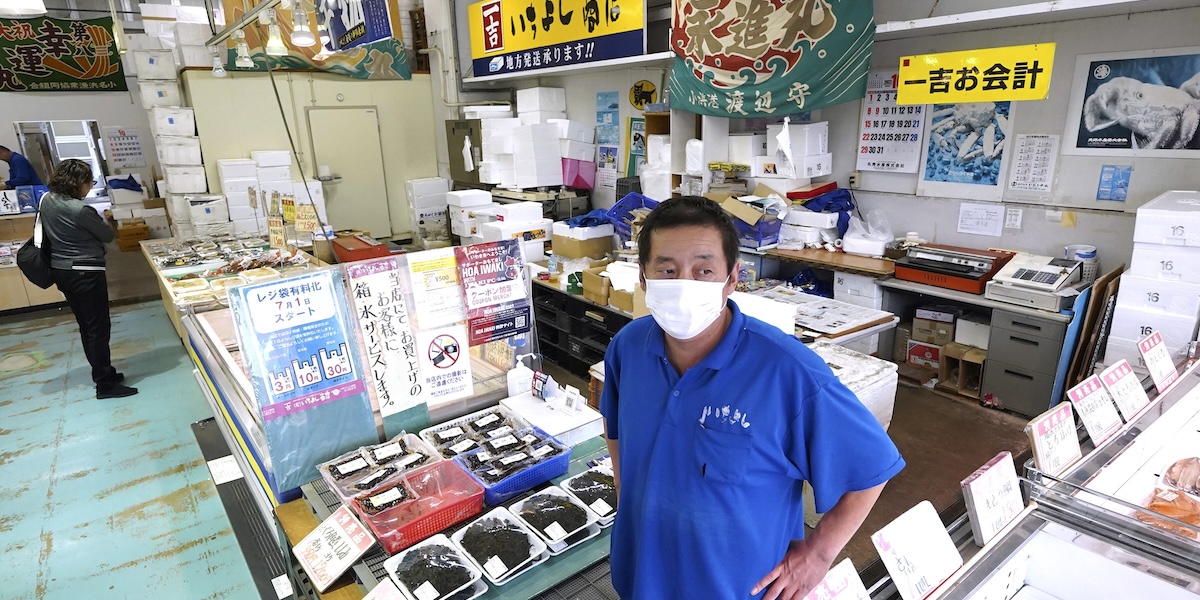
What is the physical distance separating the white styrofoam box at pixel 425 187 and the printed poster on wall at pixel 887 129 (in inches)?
216

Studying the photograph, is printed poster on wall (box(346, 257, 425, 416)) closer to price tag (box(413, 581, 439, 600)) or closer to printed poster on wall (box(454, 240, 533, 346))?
printed poster on wall (box(454, 240, 533, 346))

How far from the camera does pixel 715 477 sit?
1.09 meters

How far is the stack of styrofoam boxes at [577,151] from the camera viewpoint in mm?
6266

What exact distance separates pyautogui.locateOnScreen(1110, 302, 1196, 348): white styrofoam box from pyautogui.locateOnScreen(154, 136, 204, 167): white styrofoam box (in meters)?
8.22

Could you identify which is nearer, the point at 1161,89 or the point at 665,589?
the point at 665,589

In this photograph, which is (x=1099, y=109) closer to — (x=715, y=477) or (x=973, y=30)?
(x=973, y=30)

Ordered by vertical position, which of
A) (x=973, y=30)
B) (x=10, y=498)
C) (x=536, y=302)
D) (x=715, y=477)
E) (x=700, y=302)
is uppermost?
(x=973, y=30)

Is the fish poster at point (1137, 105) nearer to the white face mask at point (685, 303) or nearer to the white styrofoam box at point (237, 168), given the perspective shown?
the white face mask at point (685, 303)

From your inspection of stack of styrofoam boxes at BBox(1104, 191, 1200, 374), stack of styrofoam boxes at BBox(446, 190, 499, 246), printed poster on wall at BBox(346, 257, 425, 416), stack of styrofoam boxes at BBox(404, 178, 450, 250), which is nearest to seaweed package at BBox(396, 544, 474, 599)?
printed poster on wall at BBox(346, 257, 425, 416)

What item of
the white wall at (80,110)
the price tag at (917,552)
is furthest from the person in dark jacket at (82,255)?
the white wall at (80,110)

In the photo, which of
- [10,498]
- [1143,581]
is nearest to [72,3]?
[10,498]

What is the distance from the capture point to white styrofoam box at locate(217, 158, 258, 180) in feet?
22.5

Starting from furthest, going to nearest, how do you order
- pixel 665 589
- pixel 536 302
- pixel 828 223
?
pixel 536 302, pixel 828 223, pixel 665 589

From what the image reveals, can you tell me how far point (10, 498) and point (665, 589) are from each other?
419cm
